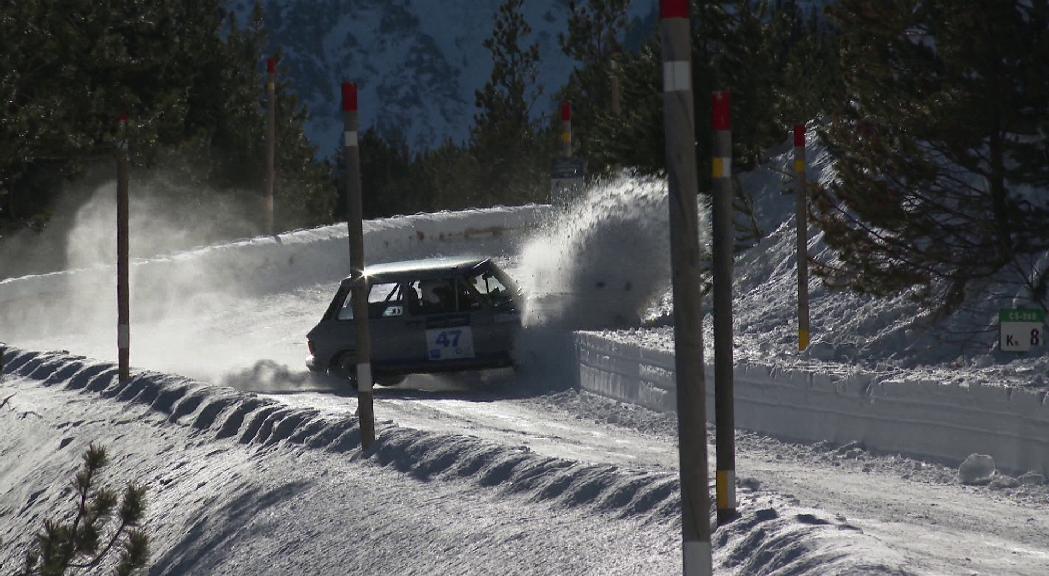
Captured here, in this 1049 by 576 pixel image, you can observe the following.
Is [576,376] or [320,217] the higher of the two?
[320,217]

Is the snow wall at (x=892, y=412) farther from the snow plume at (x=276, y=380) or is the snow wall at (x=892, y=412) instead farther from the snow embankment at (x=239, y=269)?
the snow embankment at (x=239, y=269)

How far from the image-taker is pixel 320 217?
64875 mm

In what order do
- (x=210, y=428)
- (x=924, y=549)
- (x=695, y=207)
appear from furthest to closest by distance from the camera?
1. (x=210, y=428)
2. (x=924, y=549)
3. (x=695, y=207)

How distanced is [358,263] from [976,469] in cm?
506

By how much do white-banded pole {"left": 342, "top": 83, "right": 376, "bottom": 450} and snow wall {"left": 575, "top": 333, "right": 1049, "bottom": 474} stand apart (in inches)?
137

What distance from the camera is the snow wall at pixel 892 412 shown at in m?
10.6

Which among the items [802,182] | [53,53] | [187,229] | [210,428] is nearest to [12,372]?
[210,428]

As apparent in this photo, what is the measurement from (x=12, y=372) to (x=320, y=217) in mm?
45400

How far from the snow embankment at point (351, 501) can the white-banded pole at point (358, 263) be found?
24cm

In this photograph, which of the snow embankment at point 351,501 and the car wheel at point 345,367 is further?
the car wheel at point 345,367

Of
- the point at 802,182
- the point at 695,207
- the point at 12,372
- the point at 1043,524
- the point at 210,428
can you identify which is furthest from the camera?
the point at 12,372

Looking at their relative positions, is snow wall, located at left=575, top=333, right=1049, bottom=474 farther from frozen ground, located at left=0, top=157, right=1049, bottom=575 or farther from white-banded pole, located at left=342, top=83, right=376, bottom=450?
white-banded pole, located at left=342, top=83, right=376, bottom=450

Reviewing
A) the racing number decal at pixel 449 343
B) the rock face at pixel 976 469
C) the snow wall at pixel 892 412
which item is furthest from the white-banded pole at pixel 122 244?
the rock face at pixel 976 469

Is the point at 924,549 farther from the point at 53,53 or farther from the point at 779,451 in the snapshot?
the point at 53,53
